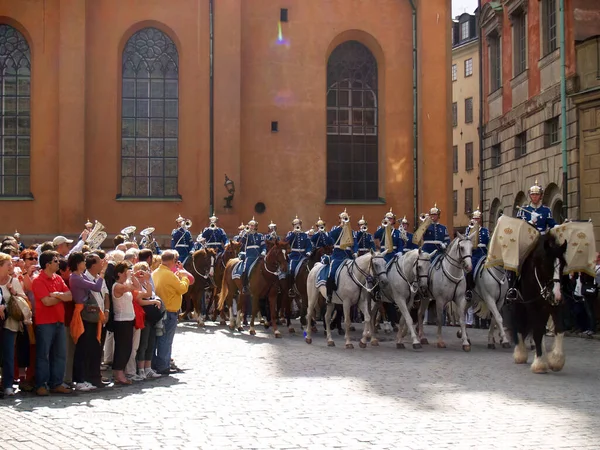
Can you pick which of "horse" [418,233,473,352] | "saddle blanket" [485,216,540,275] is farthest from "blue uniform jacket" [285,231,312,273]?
"saddle blanket" [485,216,540,275]

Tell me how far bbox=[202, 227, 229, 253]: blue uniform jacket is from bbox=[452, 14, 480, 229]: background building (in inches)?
1493

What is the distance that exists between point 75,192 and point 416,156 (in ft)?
37.5

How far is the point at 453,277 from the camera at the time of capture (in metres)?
18.9

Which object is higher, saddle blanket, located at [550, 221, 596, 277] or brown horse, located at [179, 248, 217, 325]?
saddle blanket, located at [550, 221, 596, 277]

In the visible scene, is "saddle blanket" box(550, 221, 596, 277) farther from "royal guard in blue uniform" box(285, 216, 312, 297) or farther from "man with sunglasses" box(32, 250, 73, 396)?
"royal guard in blue uniform" box(285, 216, 312, 297)

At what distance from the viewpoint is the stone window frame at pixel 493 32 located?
38.0 m

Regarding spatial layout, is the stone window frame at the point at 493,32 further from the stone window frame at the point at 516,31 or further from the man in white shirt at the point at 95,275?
the man in white shirt at the point at 95,275

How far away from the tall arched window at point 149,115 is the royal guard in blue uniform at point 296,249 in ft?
39.8

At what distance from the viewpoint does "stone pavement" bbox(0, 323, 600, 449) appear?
9383 mm

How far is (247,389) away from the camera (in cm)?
1295

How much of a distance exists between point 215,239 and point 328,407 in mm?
15378

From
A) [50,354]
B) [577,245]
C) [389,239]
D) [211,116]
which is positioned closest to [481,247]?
[389,239]

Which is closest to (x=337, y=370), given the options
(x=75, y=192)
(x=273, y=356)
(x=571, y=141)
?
(x=273, y=356)

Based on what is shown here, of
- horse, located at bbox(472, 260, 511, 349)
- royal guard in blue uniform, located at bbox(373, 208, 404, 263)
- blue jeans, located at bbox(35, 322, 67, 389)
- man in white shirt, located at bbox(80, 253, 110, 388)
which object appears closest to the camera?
blue jeans, located at bbox(35, 322, 67, 389)
